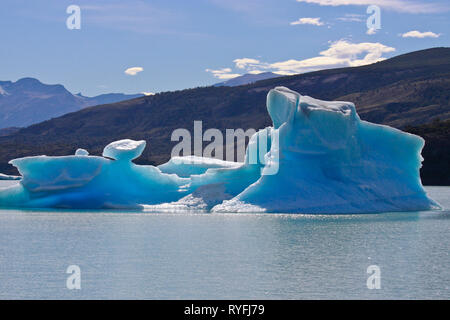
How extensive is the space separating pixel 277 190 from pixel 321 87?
9387 centimetres

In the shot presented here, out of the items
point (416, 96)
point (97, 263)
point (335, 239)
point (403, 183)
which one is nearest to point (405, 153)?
point (403, 183)

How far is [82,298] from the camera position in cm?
913

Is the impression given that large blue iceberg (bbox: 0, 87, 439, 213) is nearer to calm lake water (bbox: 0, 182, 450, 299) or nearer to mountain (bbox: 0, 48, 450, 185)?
calm lake water (bbox: 0, 182, 450, 299)

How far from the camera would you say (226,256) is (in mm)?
12477

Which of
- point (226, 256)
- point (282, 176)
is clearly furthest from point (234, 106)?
point (226, 256)

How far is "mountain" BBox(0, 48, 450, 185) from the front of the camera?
272 ft

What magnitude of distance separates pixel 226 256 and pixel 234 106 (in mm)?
98793

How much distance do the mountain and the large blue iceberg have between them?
5497cm

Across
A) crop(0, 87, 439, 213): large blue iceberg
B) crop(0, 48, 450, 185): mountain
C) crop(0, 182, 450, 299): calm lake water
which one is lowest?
crop(0, 182, 450, 299): calm lake water

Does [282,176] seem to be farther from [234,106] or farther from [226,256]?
[234,106]

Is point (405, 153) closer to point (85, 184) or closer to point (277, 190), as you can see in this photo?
point (277, 190)

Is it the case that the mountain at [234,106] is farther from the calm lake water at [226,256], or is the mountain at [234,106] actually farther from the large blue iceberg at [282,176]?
the calm lake water at [226,256]

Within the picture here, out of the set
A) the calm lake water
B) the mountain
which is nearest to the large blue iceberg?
the calm lake water
